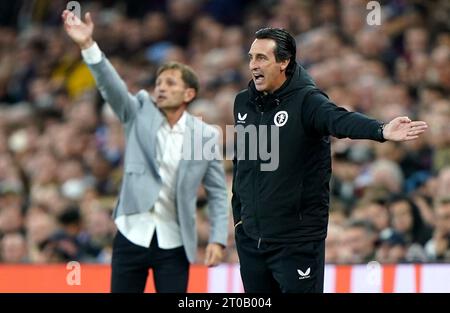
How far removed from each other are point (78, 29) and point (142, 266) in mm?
1424

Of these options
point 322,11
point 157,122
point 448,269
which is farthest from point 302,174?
point 322,11

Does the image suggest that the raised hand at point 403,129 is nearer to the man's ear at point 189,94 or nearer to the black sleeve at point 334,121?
the black sleeve at point 334,121

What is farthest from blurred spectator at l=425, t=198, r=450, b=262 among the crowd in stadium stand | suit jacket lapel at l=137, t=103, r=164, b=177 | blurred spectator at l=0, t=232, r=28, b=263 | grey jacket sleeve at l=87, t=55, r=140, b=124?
blurred spectator at l=0, t=232, r=28, b=263

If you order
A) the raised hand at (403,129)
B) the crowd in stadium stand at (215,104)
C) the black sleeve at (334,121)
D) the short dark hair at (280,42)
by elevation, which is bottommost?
the raised hand at (403,129)

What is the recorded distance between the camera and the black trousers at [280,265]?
5.58 meters

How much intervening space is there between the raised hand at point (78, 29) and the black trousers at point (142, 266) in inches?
44.9

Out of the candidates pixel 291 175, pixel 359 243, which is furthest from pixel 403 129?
pixel 359 243

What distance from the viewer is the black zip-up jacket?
554 centimetres

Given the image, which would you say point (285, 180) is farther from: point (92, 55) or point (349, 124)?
point (92, 55)

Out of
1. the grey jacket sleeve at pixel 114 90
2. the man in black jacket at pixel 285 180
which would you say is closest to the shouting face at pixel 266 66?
the man in black jacket at pixel 285 180

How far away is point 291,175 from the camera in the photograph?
5.57 m

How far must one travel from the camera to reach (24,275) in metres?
8.15
